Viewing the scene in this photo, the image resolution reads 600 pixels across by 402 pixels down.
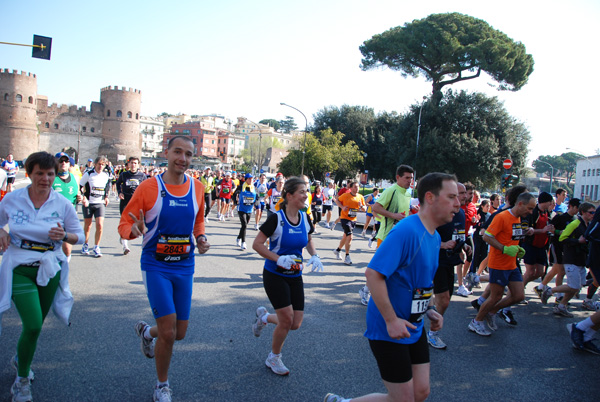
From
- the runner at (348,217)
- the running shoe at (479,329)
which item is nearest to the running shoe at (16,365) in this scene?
the running shoe at (479,329)

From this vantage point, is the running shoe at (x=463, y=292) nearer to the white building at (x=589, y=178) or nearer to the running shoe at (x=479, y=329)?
the running shoe at (x=479, y=329)

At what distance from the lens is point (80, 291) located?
19.4ft

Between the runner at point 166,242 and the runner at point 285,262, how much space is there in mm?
717

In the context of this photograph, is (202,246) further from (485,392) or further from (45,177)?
(485,392)

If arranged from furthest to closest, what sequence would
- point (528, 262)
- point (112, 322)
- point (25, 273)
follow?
point (528, 262)
point (112, 322)
point (25, 273)

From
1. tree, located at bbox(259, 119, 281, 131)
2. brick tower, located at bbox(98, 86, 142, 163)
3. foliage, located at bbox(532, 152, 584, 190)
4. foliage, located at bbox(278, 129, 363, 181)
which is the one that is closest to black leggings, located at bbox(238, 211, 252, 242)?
foliage, located at bbox(278, 129, 363, 181)

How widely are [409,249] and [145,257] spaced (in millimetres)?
1995

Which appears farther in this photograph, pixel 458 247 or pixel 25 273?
Answer: pixel 458 247

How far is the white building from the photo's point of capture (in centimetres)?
6197

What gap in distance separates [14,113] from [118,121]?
17.1 metres

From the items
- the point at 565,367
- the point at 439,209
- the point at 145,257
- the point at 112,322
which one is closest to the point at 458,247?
the point at 565,367

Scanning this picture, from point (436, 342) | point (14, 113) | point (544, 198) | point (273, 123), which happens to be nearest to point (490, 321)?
point (436, 342)

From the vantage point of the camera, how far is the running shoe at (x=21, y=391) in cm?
306

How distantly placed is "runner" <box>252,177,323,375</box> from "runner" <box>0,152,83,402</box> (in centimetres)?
156
